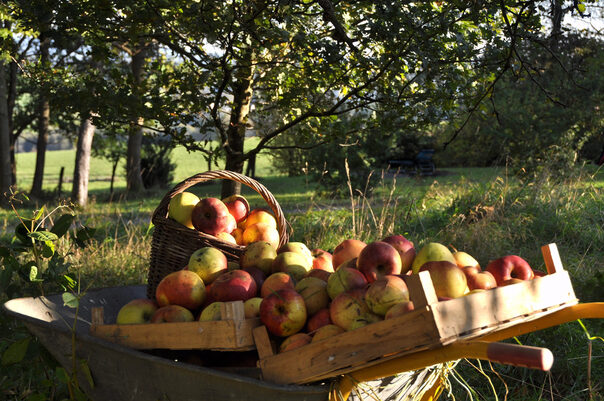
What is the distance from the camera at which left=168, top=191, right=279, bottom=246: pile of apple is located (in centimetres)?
270

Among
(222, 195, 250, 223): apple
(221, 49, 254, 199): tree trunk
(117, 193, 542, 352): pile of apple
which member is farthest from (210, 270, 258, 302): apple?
(221, 49, 254, 199): tree trunk

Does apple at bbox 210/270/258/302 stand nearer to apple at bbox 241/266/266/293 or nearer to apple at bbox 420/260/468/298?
apple at bbox 241/266/266/293

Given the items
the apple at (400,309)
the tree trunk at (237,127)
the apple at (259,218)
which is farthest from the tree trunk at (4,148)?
the apple at (400,309)

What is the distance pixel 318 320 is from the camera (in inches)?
71.8

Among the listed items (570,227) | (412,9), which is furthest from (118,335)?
(570,227)

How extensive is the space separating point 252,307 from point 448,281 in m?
0.69

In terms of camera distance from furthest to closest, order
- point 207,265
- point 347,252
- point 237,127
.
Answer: point 237,127 → point 347,252 → point 207,265

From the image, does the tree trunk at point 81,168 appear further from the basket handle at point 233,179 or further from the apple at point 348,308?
the apple at point 348,308

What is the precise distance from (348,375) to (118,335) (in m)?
0.83

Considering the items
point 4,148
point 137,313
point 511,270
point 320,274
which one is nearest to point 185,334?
point 137,313

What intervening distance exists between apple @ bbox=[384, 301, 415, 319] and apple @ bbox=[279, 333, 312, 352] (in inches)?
12.4

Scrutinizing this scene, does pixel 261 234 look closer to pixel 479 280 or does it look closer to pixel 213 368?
pixel 213 368

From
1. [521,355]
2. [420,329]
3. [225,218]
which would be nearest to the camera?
[521,355]

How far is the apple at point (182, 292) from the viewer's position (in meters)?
2.02
